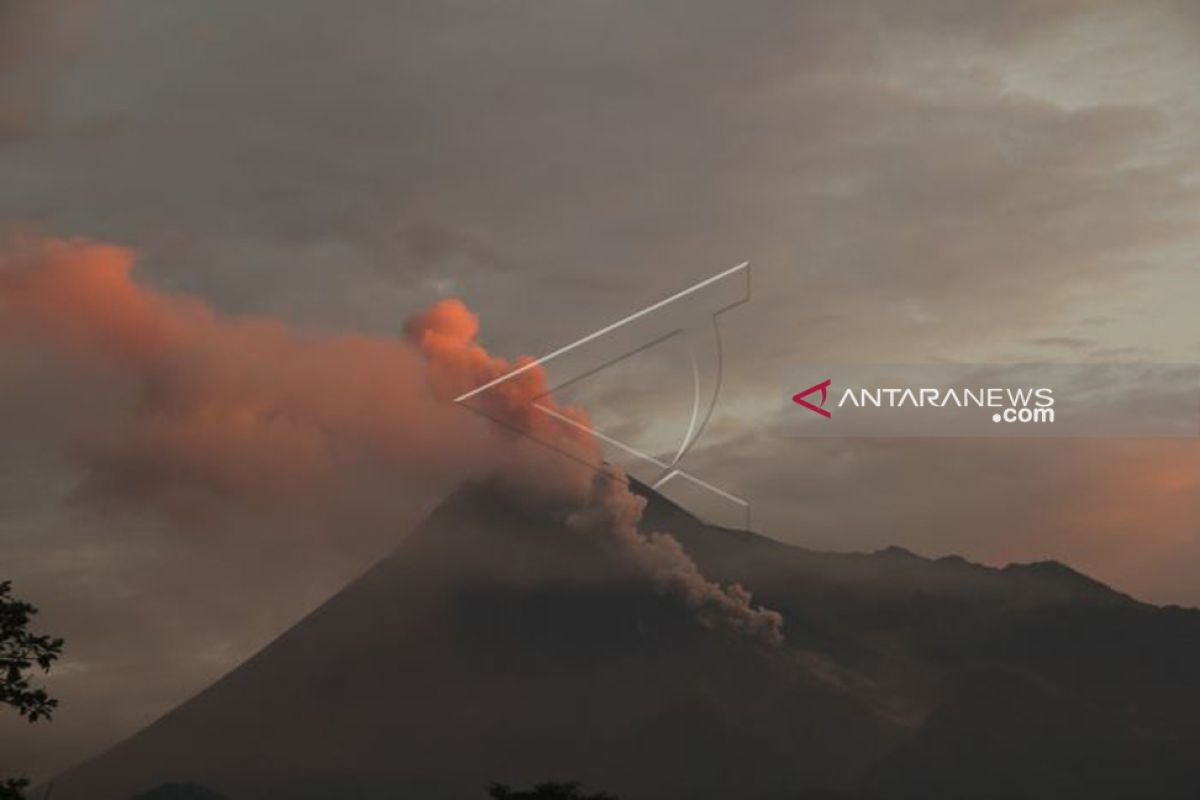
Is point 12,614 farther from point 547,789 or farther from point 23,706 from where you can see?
point 547,789

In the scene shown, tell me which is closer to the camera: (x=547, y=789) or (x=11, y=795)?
(x=11, y=795)

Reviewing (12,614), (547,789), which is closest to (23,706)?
(12,614)

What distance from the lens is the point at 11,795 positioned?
2769cm

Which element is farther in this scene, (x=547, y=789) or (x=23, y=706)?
(x=547, y=789)

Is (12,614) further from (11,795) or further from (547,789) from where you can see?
(547,789)

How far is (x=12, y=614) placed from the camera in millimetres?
27484

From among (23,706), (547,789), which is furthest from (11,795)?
(547,789)

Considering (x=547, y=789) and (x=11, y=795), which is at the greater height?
(x=547, y=789)

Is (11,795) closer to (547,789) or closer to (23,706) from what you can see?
(23,706)

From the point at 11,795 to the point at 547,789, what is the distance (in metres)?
58.1

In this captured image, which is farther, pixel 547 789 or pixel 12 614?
pixel 547 789

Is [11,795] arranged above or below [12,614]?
below

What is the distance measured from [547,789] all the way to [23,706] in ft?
195
